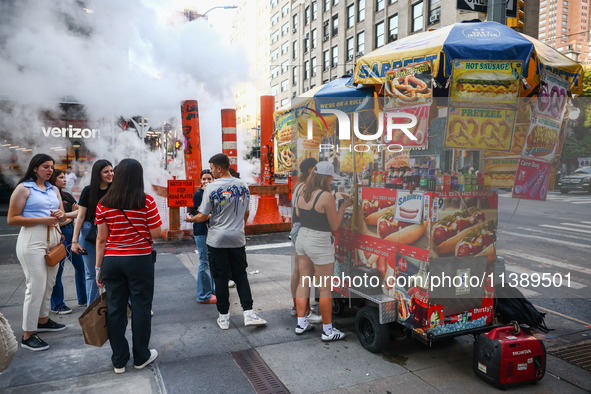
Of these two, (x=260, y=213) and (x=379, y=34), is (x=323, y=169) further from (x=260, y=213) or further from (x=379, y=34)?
(x=379, y=34)

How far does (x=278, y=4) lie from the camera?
5281 centimetres

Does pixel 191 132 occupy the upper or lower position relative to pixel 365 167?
upper

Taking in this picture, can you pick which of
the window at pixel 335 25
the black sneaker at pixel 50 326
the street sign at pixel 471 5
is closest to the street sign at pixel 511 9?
the street sign at pixel 471 5

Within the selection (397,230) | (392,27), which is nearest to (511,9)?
(397,230)

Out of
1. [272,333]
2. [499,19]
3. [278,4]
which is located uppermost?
[278,4]

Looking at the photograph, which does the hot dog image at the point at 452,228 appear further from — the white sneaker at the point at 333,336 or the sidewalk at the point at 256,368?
the white sneaker at the point at 333,336

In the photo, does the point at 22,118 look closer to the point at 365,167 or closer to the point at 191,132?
the point at 191,132

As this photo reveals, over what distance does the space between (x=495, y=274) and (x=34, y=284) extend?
4.45 meters

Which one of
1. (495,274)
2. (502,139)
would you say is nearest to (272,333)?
(495,274)

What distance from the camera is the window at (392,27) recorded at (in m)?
30.2

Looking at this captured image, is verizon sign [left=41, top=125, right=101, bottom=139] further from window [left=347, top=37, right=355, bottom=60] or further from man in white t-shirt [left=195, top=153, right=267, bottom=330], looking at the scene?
window [left=347, top=37, right=355, bottom=60]

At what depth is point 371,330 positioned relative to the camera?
3.84m

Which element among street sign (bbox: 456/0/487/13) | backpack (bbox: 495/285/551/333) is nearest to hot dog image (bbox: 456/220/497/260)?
backpack (bbox: 495/285/551/333)

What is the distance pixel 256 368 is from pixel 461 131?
8.78ft
